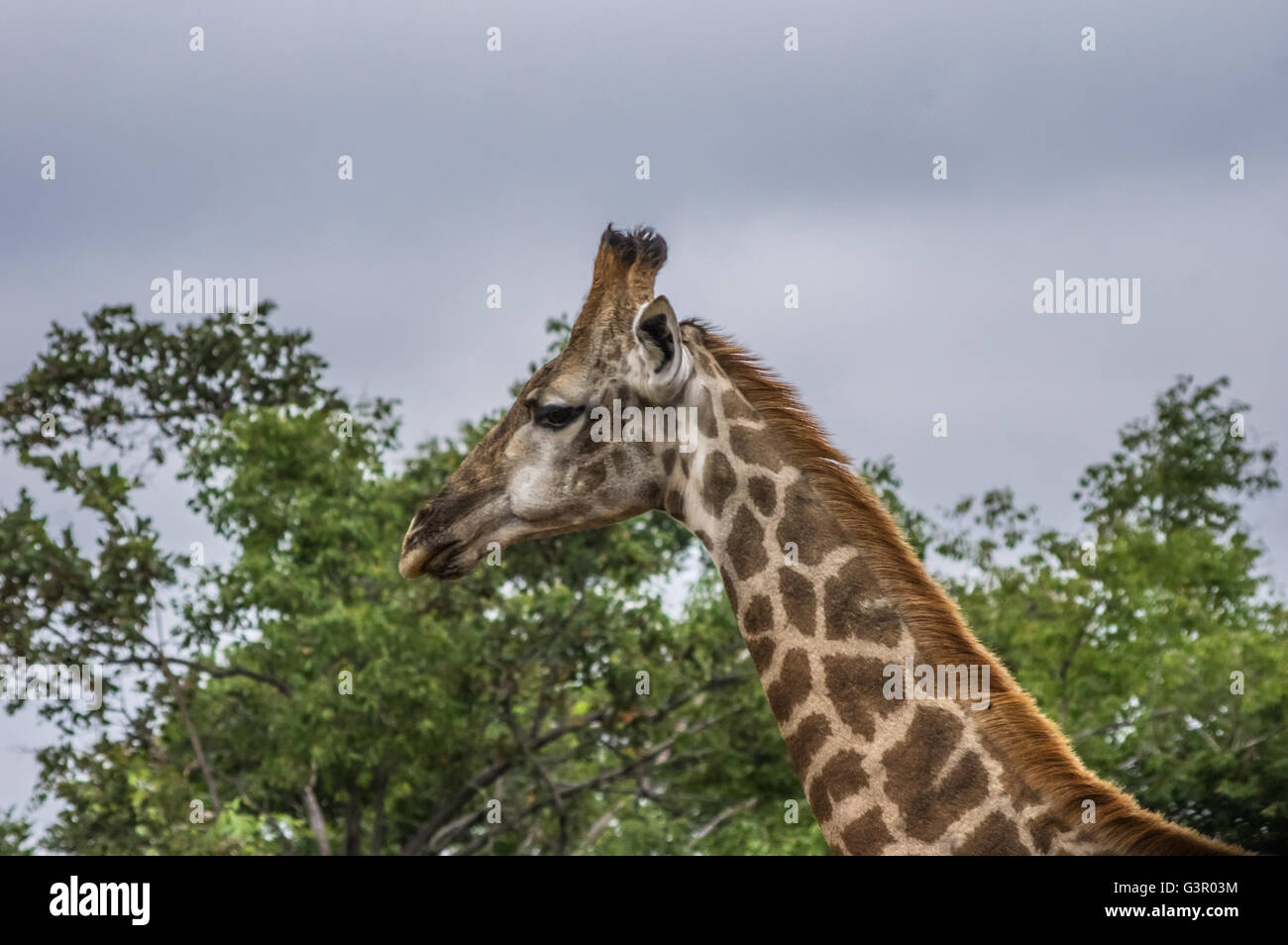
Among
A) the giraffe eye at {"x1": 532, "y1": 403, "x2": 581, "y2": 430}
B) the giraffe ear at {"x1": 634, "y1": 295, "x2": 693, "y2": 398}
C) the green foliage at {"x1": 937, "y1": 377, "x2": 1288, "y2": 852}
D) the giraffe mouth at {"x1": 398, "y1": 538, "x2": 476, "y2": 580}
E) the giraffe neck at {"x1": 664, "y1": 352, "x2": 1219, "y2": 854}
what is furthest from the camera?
the green foliage at {"x1": 937, "y1": 377, "x2": 1288, "y2": 852}

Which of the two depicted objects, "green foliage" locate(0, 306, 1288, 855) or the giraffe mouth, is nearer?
the giraffe mouth

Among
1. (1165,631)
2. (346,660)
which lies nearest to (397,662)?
(346,660)

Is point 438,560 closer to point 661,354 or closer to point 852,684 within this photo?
point 661,354

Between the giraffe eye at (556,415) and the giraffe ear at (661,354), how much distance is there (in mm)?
264

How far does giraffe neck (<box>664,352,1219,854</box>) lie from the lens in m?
4.35

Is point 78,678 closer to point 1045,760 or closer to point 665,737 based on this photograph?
point 665,737

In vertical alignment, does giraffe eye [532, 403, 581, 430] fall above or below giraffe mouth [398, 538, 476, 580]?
above

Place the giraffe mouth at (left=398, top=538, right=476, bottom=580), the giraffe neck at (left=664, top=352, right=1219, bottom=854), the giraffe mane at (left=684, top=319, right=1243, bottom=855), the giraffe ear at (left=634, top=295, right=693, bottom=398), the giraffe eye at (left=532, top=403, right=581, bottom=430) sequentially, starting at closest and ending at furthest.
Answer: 1. the giraffe mane at (left=684, top=319, right=1243, bottom=855)
2. the giraffe neck at (left=664, top=352, right=1219, bottom=854)
3. the giraffe ear at (left=634, top=295, right=693, bottom=398)
4. the giraffe eye at (left=532, top=403, right=581, bottom=430)
5. the giraffe mouth at (left=398, top=538, right=476, bottom=580)

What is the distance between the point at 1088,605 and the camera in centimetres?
2075

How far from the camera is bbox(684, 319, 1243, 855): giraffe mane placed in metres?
4.17

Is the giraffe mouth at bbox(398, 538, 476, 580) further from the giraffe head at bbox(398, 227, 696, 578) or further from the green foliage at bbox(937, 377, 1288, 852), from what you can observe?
the green foliage at bbox(937, 377, 1288, 852)

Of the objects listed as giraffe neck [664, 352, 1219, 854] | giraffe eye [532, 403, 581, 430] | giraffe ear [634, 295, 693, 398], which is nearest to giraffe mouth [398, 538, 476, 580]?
giraffe eye [532, 403, 581, 430]

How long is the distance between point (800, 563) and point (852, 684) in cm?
44
